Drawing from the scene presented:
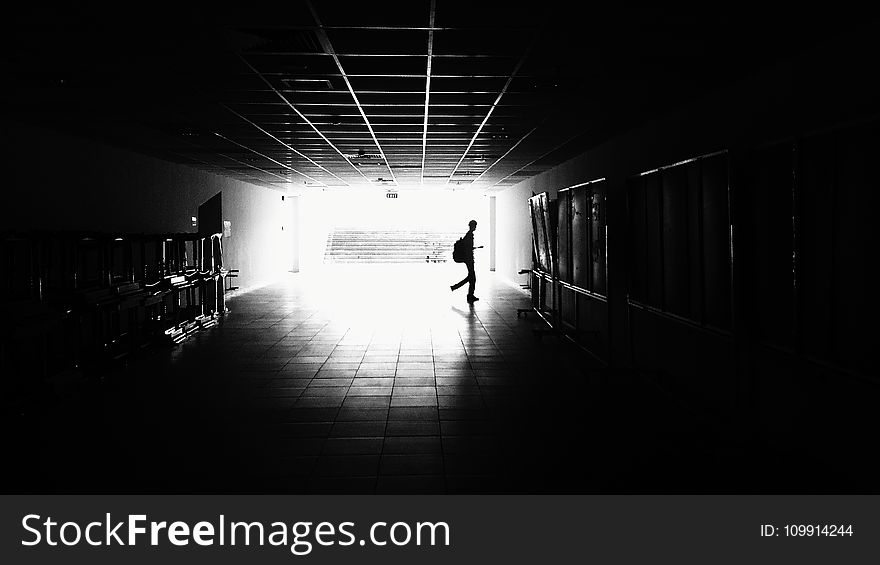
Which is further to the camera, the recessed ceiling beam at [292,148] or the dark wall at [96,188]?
the dark wall at [96,188]

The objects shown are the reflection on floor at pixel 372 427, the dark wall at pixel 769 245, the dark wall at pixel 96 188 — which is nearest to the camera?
the dark wall at pixel 769 245

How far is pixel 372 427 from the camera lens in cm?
479

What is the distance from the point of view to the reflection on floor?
374cm

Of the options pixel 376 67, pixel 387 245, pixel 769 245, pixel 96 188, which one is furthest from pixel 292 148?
pixel 387 245

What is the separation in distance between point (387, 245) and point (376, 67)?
35.3 metres

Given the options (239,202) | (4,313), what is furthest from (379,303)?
(4,313)

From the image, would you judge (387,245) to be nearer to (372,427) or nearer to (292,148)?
(292,148)

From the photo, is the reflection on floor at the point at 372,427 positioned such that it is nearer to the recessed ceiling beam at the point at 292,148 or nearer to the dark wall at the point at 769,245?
the dark wall at the point at 769,245

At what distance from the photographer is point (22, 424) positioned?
4.95m

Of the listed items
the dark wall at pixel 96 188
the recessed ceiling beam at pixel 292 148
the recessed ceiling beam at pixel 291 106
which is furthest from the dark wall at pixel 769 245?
the dark wall at pixel 96 188

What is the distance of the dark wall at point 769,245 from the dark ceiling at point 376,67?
312 millimetres

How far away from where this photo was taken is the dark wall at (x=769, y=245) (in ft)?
11.4

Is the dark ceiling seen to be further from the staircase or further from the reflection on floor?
the staircase

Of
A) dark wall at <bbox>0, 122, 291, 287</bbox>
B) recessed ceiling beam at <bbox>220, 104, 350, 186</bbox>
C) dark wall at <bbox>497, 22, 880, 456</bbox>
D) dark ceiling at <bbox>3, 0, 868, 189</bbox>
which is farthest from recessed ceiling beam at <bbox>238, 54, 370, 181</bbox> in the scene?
dark wall at <bbox>497, 22, 880, 456</bbox>
